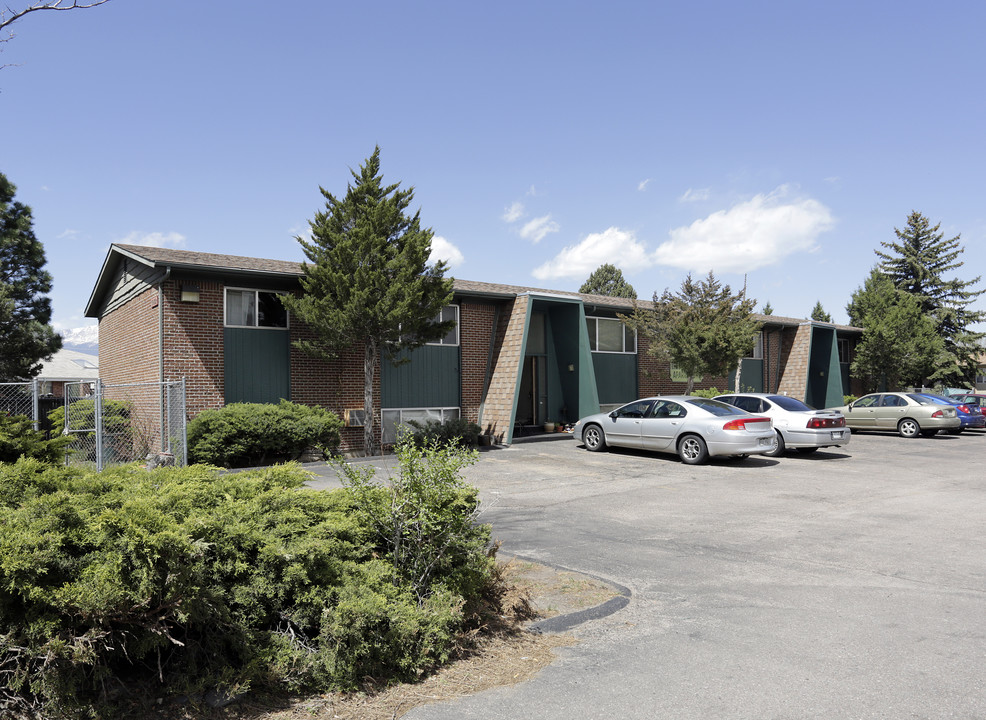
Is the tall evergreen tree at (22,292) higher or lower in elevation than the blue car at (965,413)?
higher

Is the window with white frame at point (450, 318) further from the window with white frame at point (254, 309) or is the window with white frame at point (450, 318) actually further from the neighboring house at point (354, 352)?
the window with white frame at point (254, 309)

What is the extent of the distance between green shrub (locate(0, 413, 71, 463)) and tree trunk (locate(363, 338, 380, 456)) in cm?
1034

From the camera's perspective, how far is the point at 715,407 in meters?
15.5

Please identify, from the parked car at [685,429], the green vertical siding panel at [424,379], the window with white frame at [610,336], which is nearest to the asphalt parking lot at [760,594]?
the parked car at [685,429]

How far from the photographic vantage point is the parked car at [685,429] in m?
14.7

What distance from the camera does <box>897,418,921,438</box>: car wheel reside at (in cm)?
2170

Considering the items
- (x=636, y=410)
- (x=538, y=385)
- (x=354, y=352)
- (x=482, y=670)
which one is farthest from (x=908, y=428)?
(x=482, y=670)

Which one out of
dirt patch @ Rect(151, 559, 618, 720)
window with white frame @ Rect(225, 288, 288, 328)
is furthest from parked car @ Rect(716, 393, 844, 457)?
window with white frame @ Rect(225, 288, 288, 328)

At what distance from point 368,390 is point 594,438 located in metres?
5.64

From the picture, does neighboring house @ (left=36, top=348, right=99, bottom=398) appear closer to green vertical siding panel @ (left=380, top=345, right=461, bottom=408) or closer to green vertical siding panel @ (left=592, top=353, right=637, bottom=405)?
green vertical siding panel @ (left=380, top=345, right=461, bottom=408)

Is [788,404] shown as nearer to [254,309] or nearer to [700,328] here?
[700,328]

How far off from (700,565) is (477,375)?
45.8ft

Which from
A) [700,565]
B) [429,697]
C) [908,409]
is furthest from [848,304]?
[429,697]

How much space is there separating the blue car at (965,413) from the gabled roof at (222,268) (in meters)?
10.0
